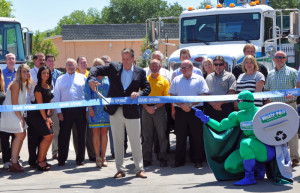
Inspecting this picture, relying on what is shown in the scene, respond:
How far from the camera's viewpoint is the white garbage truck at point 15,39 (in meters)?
13.4

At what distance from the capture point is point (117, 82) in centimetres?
863

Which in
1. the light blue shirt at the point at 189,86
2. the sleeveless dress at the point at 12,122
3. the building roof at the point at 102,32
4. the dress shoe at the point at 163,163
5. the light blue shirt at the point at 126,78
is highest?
the building roof at the point at 102,32

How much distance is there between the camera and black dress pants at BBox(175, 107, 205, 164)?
9.52 meters

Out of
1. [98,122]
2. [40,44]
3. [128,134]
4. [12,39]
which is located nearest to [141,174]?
[128,134]

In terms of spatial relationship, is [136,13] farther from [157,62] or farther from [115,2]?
[157,62]

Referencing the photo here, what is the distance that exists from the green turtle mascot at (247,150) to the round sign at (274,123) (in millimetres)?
123

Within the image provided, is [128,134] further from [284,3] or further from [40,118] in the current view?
[284,3]

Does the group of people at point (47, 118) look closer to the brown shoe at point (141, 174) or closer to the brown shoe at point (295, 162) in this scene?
the brown shoe at point (141, 174)

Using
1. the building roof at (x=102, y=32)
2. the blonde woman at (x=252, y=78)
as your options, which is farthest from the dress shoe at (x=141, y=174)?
the building roof at (x=102, y=32)

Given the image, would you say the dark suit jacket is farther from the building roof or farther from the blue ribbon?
the building roof

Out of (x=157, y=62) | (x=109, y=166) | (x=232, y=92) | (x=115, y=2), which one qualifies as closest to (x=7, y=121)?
(x=109, y=166)

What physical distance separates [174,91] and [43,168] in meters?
2.60

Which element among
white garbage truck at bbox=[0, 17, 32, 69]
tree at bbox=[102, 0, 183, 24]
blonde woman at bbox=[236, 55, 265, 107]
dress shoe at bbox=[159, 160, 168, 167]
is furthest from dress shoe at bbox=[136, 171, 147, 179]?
tree at bbox=[102, 0, 183, 24]

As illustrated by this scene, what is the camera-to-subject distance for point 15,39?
534 inches
